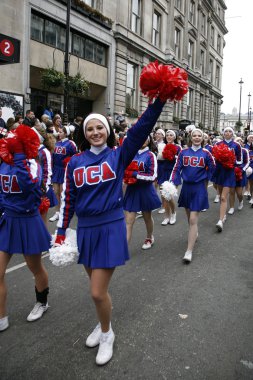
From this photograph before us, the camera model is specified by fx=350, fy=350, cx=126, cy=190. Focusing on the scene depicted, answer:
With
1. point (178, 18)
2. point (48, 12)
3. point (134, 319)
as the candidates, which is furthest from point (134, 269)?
point (178, 18)

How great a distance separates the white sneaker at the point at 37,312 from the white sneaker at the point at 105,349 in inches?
34.5

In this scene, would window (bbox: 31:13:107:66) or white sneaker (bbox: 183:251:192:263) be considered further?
window (bbox: 31:13:107:66)

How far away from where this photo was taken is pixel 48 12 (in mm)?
15969

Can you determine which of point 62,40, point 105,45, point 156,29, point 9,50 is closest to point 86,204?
point 9,50

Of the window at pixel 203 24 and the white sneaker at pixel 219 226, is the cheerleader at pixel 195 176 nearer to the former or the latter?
the white sneaker at pixel 219 226

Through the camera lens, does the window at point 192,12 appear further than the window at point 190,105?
No

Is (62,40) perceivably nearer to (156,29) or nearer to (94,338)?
(156,29)

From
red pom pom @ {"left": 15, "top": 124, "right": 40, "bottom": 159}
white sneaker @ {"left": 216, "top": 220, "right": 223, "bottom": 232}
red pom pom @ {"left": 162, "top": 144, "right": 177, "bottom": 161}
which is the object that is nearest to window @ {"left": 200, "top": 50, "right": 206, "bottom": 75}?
red pom pom @ {"left": 162, "top": 144, "right": 177, "bottom": 161}

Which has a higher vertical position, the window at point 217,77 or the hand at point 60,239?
the window at point 217,77

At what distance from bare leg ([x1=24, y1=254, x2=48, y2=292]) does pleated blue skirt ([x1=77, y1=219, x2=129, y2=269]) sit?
2.57ft

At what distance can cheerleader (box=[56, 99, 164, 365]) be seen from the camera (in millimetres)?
2703

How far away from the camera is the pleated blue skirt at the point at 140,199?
214 inches

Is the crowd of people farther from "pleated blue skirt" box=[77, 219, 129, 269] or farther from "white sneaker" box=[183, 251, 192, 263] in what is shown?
"white sneaker" box=[183, 251, 192, 263]

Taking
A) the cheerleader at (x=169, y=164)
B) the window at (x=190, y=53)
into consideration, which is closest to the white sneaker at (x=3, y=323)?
the cheerleader at (x=169, y=164)
